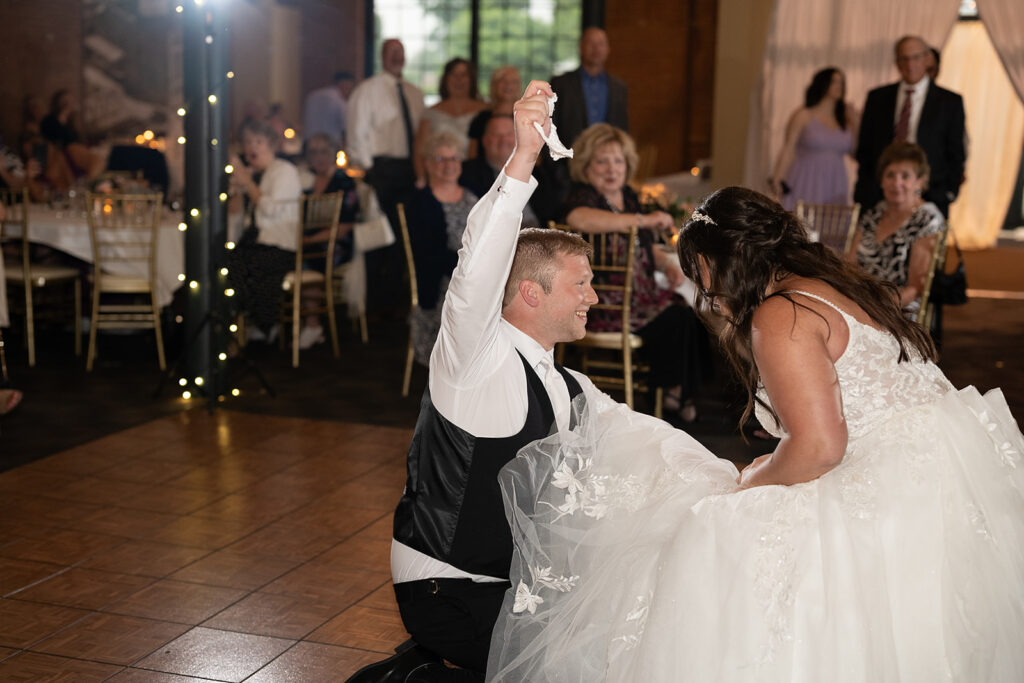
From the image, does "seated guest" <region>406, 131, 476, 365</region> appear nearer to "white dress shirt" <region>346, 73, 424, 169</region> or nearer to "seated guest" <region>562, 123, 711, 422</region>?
"seated guest" <region>562, 123, 711, 422</region>

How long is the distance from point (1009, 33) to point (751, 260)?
647 centimetres

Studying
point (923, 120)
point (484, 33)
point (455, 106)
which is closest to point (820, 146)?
point (923, 120)

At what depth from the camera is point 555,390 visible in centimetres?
218

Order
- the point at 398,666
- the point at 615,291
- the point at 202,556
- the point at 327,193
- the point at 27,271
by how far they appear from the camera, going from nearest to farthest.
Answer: the point at 398,666 < the point at 202,556 < the point at 615,291 < the point at 27,271 < the point at 327,193

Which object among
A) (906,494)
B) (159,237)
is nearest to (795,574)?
(906,494)

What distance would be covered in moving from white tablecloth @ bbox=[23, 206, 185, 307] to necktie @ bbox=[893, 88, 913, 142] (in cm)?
424

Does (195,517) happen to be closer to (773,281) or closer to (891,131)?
(773,281)

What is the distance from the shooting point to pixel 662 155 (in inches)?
483

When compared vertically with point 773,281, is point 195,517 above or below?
below

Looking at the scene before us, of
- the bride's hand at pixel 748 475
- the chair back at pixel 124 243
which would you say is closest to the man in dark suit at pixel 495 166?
the chair back at pixel 124 243

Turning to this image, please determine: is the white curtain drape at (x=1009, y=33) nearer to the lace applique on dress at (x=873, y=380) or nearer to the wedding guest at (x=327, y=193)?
the wedding guest at (x=327, y=193)

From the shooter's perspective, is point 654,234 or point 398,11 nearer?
point 654,234

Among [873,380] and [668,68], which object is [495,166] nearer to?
[873,380]

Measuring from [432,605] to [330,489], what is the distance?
6.71 feet
